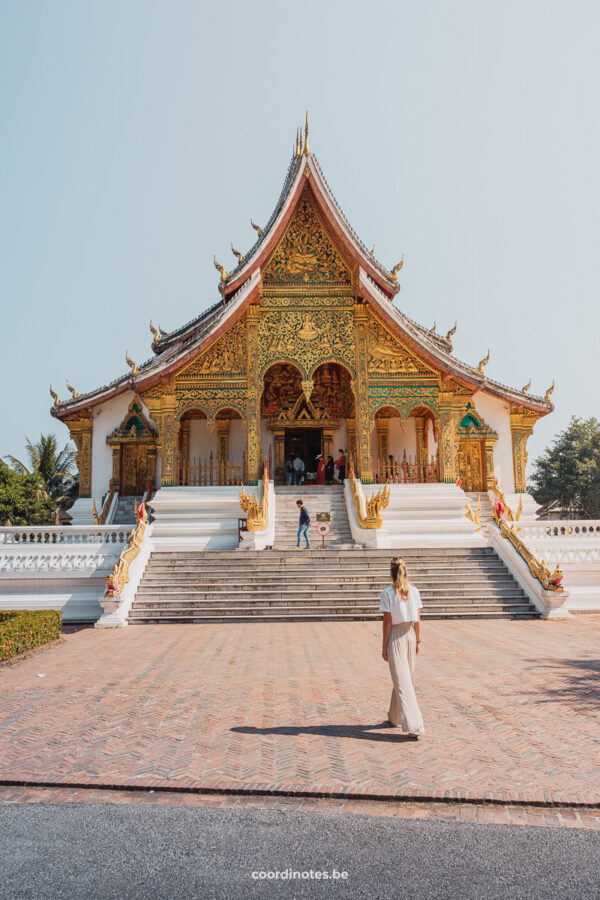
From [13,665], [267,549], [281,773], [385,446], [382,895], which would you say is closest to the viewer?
[382,895]

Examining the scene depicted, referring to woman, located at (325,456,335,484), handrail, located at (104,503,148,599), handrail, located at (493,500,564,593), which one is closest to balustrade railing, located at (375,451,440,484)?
woman, located at (325,456,335,484)

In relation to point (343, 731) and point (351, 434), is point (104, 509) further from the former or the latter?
point (343, 731)

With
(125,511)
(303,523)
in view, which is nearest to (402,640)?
(303,523)

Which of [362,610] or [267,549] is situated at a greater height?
[267,549]

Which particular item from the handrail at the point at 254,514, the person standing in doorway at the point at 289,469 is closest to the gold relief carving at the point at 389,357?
the person standing in doorway at the point at 289,469

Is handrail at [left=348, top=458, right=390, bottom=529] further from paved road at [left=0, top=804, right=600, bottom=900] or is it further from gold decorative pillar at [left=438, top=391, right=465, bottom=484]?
paved road at [left=0, top=804, right=600, bottom=900]

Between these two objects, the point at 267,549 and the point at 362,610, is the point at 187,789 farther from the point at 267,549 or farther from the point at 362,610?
the point at 267,549

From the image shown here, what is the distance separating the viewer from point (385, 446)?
20500mm

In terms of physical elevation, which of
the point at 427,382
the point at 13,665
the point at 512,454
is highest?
the point at 427,382

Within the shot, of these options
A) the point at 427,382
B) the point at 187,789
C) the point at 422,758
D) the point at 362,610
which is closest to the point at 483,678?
the point at 422,758

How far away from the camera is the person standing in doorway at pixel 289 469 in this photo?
19.8 meters

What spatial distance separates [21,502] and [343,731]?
18695 millimetres

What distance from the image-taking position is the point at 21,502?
2061 cm

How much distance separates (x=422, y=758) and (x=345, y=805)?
911mm
